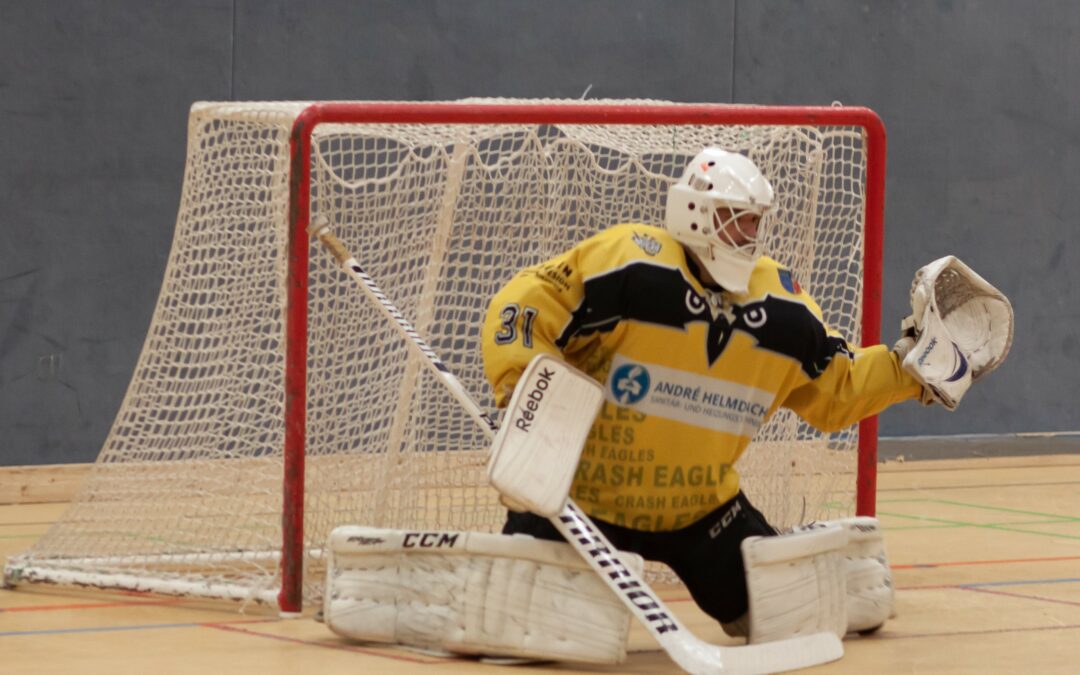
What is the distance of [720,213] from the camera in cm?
437

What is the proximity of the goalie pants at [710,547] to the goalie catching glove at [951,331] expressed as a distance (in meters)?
0.52

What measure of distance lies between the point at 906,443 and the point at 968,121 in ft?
4.97

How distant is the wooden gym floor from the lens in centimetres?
420

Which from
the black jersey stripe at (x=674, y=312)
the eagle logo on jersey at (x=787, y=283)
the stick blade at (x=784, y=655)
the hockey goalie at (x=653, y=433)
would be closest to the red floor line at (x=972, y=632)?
the hockey goalie at (x=653, y=433)

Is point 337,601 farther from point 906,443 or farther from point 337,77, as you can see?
point 906,443

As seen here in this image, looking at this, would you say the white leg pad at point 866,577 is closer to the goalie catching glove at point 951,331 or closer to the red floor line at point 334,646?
the goalie catching glove at point 951,331

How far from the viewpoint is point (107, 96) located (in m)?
7.18

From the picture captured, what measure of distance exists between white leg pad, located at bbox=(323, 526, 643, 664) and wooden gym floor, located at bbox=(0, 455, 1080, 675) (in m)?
0.05

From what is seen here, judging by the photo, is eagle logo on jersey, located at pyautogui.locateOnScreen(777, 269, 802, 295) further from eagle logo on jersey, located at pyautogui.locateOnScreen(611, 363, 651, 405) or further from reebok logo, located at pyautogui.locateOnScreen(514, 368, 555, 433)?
reebok logo, located at pyautogui.locateOnScreen(514, 368, 555, 433)

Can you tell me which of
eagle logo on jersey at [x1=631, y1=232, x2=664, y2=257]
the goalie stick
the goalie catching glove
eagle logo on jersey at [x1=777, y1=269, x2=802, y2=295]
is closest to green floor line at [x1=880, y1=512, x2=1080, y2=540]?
the goalie catching glove

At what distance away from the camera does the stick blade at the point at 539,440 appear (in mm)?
4125

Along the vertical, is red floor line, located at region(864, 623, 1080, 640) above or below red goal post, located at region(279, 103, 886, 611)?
below

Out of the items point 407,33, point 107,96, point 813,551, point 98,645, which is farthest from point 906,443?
point 98,645

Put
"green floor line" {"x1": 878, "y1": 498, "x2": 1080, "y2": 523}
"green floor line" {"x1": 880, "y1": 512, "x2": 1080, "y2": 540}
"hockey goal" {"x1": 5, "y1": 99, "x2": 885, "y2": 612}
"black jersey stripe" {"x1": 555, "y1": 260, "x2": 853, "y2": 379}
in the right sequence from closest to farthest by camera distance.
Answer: "black jersey stripe" {"x1": 555, "y1": 260, "x2": 853, "y2": 379} < "hockey goal" {"x1": 5, "y1": 99, "x2": 885, "y2": 612} < "green floor line" {"x1": 880, "y1": 512, "x2": 1080, "y2": 540} < "green floor line" {"x1": 878, "y1": 498, "x2": 1080, "y2": 523}
